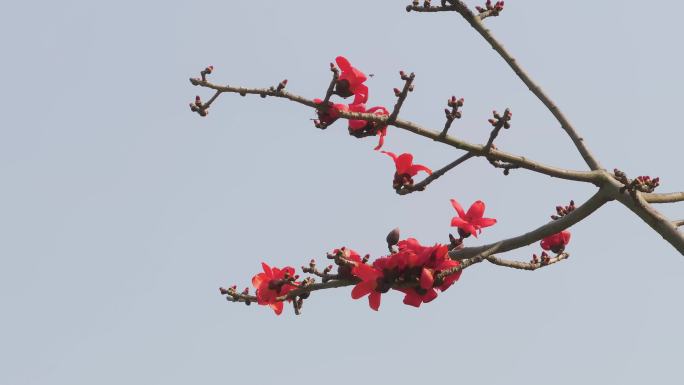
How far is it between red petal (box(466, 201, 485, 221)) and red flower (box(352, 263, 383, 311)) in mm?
706

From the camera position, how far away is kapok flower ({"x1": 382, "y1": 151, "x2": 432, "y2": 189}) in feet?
12.9

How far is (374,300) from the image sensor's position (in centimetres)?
362

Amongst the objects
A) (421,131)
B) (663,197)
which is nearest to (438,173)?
(421,131)

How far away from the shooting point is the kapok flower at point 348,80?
12.8 feet

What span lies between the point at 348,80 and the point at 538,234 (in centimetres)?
115

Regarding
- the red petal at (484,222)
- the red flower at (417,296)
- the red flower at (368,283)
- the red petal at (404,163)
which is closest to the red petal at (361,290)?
the red flower at (368,283)

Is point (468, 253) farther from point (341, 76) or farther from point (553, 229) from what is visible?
point (341, 76)

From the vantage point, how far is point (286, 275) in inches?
151

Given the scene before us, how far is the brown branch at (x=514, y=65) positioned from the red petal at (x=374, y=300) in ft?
4.96

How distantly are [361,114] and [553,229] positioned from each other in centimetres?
107

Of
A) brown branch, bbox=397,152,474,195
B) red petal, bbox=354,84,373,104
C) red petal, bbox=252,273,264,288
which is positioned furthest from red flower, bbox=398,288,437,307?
red petal, bbox=354,84,373,104

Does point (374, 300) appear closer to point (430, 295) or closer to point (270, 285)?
point (430, 295)

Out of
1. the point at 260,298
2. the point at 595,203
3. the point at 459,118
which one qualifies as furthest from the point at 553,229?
the point at 260,298

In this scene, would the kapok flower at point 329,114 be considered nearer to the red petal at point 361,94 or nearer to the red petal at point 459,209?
the red petal at point 361,94
